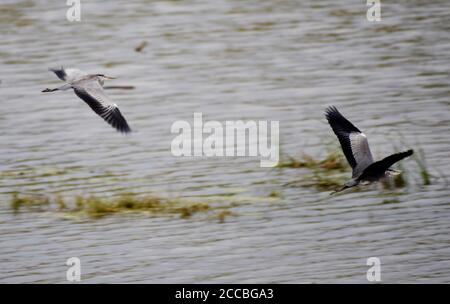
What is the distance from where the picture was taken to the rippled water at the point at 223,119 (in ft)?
33.0

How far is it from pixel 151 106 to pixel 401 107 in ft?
8.97

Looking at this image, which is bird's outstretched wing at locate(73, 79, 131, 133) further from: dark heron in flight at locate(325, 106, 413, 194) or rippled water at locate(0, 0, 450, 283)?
dark heron in flight at locate(325, 106, 413, 194)

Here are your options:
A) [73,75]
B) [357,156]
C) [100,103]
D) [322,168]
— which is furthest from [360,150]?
[73,75]

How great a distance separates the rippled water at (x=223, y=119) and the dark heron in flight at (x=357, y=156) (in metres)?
0.57

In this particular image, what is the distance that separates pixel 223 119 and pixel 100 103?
9.89 feet

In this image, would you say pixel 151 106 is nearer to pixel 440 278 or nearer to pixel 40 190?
pixel 40 190

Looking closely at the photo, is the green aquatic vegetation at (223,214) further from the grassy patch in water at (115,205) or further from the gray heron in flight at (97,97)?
the gray heron in flight at (97,97)

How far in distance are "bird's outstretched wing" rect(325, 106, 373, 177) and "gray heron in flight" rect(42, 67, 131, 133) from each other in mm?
1689

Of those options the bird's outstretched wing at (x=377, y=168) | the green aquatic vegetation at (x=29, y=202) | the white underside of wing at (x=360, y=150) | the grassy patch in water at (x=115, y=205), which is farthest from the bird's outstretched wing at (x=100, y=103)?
the bird's outstretched wing at (x=377, y=168)

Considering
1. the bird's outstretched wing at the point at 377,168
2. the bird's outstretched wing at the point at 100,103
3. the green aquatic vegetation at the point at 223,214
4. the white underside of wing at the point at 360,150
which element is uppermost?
the bird's outstretched wing at the point at 100,103

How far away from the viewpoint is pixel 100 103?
35.5 feet

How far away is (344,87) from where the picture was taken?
14523 mm

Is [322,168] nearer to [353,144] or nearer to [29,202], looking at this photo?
[353,144]
